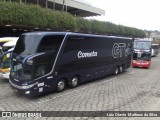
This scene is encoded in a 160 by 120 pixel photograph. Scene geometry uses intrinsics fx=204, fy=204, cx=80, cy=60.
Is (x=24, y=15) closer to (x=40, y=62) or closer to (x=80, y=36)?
(x=80, y=36)

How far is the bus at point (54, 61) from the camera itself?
1002 cm

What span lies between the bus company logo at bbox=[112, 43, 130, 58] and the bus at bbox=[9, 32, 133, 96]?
5.40 ft

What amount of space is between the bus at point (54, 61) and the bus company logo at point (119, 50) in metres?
1.65

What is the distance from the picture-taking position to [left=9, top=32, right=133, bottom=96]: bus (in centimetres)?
1002

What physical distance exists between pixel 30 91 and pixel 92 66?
5604mm

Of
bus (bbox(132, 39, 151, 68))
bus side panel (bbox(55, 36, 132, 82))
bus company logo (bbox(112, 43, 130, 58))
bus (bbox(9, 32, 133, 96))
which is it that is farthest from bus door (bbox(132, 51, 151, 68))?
bus (bbox(9, 32, 133, 96))

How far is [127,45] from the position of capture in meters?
20.0

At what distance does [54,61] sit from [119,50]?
8.60 meters

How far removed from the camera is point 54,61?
11078 millimetres

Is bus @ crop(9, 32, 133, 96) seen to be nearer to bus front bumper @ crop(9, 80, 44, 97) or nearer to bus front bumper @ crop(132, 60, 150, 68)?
bus front bumper @ crop(9, 80, 44, 97)

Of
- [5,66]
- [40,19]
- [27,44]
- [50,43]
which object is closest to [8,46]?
[5,66]

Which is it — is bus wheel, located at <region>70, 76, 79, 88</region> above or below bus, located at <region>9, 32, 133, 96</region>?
below

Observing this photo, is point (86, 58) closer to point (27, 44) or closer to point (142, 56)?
point (27, 44)

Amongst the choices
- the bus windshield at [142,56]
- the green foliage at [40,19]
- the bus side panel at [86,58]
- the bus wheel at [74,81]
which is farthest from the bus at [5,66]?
the bus windshield at [142,56]
